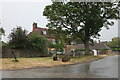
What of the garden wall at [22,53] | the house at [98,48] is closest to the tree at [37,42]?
the garden wall at [22,53]

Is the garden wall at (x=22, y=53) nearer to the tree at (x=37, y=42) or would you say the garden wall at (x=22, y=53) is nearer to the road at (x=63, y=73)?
the tree at (x=37, y=42)

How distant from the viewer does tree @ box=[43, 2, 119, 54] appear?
39531mm

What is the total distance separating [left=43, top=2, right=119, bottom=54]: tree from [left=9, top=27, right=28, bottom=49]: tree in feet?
18.0

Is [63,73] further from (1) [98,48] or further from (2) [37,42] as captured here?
(1) [98,48]

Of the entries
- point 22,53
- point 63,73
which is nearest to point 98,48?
point 22,53

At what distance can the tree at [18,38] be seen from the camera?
39.6m

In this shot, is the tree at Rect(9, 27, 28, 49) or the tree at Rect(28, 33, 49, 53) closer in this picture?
the tree at Rect(9, 27, 28, 49)

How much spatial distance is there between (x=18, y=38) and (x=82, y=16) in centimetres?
1199

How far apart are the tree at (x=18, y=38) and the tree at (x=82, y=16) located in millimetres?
5489

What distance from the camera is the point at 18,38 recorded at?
39.5 m

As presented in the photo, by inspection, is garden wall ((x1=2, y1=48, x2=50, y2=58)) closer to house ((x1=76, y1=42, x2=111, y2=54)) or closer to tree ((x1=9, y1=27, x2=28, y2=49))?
tree ((x1=9, y1=27, x2=28, y2=49))

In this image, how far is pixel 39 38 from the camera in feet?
140

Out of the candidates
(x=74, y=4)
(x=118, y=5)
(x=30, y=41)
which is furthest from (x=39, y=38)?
(x=118, y=5)

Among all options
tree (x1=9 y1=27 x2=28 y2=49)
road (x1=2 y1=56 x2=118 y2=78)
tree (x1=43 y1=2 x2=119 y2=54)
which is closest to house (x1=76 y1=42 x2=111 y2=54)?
tree (x1=43 y1=2 x2=119 y2=54)
